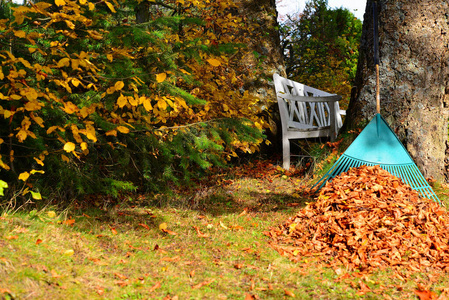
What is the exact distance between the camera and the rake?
3664mm

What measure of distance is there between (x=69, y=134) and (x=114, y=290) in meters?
1.31

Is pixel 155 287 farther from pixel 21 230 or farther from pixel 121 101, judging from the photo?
pixel 121 101

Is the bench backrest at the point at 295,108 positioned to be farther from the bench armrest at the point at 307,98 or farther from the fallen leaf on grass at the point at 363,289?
the fallen leaf on grass at the point at 363,289

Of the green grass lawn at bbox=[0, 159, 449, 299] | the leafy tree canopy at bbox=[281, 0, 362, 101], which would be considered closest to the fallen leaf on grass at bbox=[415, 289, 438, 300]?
the green grass lawn at bbox=[0, 159, 449, 299]

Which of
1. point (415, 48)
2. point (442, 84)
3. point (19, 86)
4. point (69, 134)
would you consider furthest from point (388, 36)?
point (19, 86)

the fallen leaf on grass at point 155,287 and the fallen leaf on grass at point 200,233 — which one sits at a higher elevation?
the fallen leaf on grass at point 155,287

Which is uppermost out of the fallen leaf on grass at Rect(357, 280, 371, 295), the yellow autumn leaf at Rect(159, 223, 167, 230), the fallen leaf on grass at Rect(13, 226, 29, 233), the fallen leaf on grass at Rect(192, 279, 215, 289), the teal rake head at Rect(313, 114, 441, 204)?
the teal rake head at Rect(313, 114, 441, 204)

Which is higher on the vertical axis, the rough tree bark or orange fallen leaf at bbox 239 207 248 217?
the rough tree bark

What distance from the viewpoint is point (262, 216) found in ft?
11.8

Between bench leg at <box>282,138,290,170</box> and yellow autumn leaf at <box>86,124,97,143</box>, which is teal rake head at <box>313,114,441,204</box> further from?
yellow autumn leaf at <box>86,124,97,143</box>

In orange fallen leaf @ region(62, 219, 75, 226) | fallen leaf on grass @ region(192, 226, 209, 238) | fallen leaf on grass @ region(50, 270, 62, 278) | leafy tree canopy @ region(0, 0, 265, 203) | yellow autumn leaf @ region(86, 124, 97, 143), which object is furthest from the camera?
fallen leaf on grass @ region(192, 226, 209, 238)

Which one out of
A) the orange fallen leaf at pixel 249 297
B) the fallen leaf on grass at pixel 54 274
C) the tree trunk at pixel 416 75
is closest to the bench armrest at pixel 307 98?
the tree trunk at pixel 416 75

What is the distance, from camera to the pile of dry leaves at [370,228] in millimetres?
2697

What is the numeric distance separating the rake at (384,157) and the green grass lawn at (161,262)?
91cm
